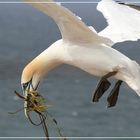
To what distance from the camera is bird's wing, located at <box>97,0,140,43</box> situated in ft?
5.14

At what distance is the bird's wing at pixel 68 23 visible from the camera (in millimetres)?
1361

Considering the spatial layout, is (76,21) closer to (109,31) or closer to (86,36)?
(86,36)

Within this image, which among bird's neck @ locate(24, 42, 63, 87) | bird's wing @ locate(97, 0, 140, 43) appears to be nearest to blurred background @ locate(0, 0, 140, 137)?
bird's wing @ locate(97, 0, 140, 43)

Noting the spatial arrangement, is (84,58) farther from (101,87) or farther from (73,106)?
(73,106)

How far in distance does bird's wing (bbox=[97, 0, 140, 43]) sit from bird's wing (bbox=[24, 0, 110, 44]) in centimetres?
9

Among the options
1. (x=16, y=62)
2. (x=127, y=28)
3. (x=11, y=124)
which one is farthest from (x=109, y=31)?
(x=16, y=62)

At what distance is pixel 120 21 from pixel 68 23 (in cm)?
28

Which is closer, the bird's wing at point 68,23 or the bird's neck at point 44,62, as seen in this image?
the bird's wing at point 68,23

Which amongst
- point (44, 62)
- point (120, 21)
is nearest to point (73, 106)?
point (120, 21)

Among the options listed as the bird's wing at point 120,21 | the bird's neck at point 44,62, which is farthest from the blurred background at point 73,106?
the bird's neck at point 44,62

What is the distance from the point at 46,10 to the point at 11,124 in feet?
14.2

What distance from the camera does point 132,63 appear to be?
1486 millimetres

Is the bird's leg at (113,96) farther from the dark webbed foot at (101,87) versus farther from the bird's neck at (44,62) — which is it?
the bird's neck at (44,62)

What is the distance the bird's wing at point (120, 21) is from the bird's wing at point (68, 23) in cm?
9
